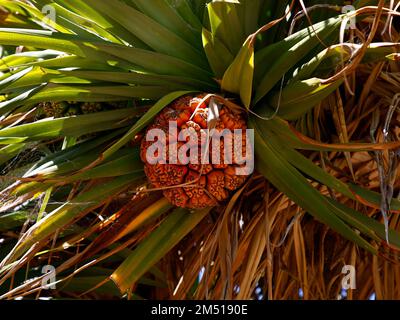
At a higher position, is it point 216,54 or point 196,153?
point 216,54

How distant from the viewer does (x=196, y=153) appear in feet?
5.31

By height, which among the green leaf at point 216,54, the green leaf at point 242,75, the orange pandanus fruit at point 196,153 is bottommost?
the orange pandanus fruit at point 196,153

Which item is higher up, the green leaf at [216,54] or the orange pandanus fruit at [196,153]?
the green leaf at [216,54]

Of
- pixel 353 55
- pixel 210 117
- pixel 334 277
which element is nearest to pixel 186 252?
pixel 334 277

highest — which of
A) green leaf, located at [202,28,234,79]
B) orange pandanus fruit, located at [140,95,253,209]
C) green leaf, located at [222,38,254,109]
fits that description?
green leaf, located at [202,28,234,79]

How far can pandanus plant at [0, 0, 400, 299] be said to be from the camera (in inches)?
64.5

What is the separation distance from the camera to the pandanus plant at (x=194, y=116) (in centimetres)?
164

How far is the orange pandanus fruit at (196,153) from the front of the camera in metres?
1.62

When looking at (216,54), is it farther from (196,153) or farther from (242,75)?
(196,153)

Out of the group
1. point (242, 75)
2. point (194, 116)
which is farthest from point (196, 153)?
point (242, 75)

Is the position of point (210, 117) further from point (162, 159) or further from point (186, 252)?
point (186, 252)

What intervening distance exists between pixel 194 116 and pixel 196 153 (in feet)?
0.24

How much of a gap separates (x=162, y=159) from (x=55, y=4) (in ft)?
1.35

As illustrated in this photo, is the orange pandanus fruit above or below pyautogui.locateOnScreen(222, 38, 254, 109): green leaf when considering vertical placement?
below
